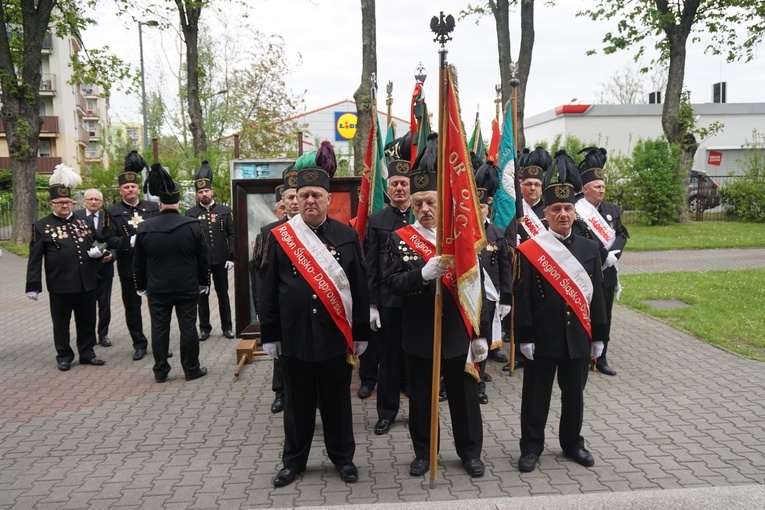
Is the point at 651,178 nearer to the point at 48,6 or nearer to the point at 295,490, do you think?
the point at 48,6

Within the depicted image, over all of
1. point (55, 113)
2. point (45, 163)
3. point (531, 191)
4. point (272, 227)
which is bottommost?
point (272, 227)

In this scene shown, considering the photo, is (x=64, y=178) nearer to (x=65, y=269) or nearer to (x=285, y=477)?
(x=65, y=269)

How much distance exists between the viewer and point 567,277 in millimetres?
4773

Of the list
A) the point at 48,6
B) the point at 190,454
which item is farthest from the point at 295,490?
the point at 48,6

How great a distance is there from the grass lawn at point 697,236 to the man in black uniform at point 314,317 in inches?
641

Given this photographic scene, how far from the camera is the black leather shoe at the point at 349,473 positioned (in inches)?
183

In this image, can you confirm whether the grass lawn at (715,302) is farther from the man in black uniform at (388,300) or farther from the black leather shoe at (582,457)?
the man in black uniform at (388,300)

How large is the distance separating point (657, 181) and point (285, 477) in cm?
2100

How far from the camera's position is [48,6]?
1903cm

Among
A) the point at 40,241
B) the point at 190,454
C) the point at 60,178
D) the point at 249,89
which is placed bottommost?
the point at 190,454

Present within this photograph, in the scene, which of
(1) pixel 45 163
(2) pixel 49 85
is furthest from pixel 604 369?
(2) pixel 49 85

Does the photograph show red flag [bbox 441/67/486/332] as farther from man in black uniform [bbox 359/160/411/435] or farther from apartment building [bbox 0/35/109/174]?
apartment building [bbox 0/35/109/174]

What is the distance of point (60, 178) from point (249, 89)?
25.3 meters

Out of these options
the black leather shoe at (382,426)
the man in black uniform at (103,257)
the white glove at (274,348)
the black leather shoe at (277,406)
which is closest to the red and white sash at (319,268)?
the white glove at (274,348)
